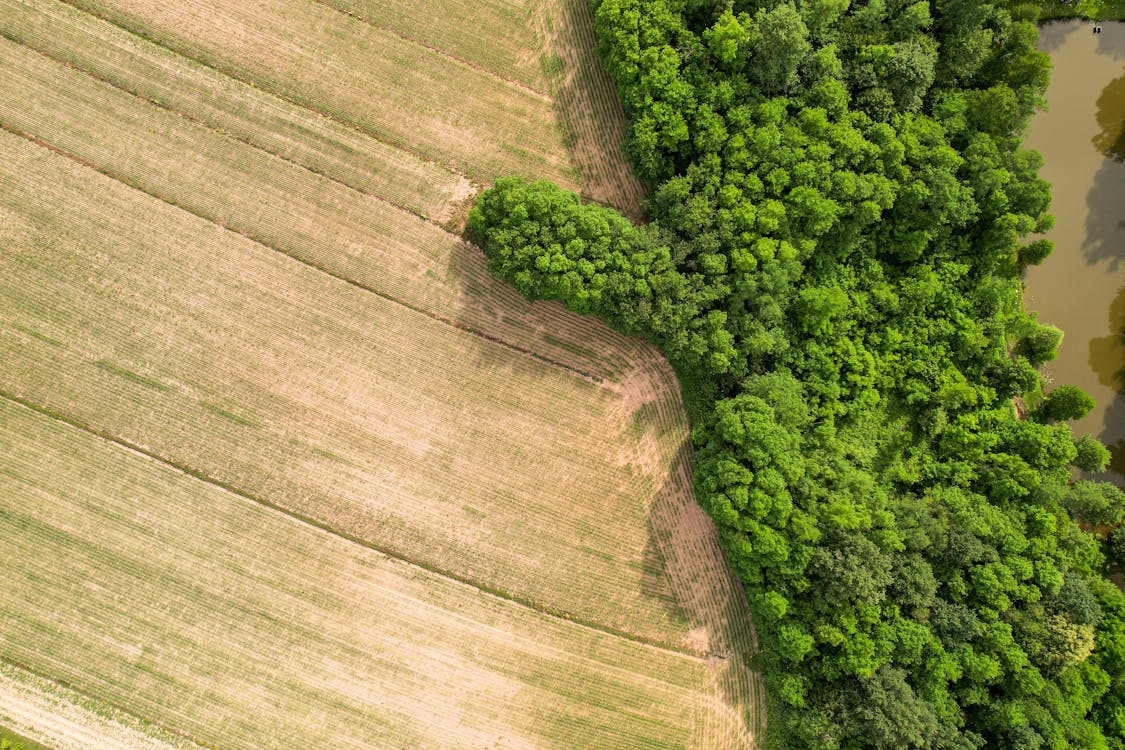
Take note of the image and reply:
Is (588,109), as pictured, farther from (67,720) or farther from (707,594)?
(67,720)

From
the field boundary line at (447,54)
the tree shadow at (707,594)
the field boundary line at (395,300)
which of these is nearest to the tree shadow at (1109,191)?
the tree shadow at (707,594)

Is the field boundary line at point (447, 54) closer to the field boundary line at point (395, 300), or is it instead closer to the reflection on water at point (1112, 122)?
the field boundary line at point (395, 300)

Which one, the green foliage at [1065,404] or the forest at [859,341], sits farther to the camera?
the green foliage at [1065,404]

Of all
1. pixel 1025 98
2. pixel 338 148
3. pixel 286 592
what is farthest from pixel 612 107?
pixel 286 592

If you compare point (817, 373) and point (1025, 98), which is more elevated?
point (1025, 98)

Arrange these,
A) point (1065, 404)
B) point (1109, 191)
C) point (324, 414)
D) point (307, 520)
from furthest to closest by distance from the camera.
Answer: point (1109, 191) → point (324, 414) → point (1065, 404) → point (307, 520)

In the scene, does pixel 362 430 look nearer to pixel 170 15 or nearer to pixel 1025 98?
pixel 170 15

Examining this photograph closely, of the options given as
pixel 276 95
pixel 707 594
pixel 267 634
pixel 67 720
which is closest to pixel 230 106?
pixel 276 95
